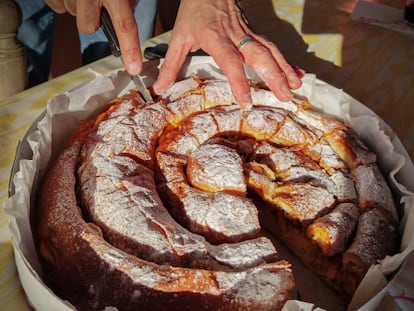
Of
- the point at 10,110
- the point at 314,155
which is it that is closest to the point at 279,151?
the point at 314,155

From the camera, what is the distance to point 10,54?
5.79ft

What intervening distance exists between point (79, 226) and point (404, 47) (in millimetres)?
1919

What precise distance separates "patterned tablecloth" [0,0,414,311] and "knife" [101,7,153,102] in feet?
0.99

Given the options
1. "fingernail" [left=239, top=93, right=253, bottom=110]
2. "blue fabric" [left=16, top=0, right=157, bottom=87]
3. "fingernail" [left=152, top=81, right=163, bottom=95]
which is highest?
"fingernail" [left=239, top=93, right=253, bottom=110]

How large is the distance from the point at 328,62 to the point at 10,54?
1346 millimetres

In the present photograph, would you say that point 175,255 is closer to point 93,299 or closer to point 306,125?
point 93,299

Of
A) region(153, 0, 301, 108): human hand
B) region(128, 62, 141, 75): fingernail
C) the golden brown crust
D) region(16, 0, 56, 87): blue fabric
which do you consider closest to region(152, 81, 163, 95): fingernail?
region(153, 0, 301, 108): human hand

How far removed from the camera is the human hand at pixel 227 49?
4.97 ft

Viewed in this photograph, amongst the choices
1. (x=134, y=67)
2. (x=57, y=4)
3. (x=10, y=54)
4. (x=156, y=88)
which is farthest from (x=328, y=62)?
(x=10, y=54)

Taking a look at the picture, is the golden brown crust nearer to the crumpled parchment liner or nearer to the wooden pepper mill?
the crumpled parchment liner

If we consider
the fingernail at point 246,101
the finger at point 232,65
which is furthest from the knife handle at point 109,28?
the fingernail at point 246,101

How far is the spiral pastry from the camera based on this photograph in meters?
1.07

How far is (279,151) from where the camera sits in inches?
58.4

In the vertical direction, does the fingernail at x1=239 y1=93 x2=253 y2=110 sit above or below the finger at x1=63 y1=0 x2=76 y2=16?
below
